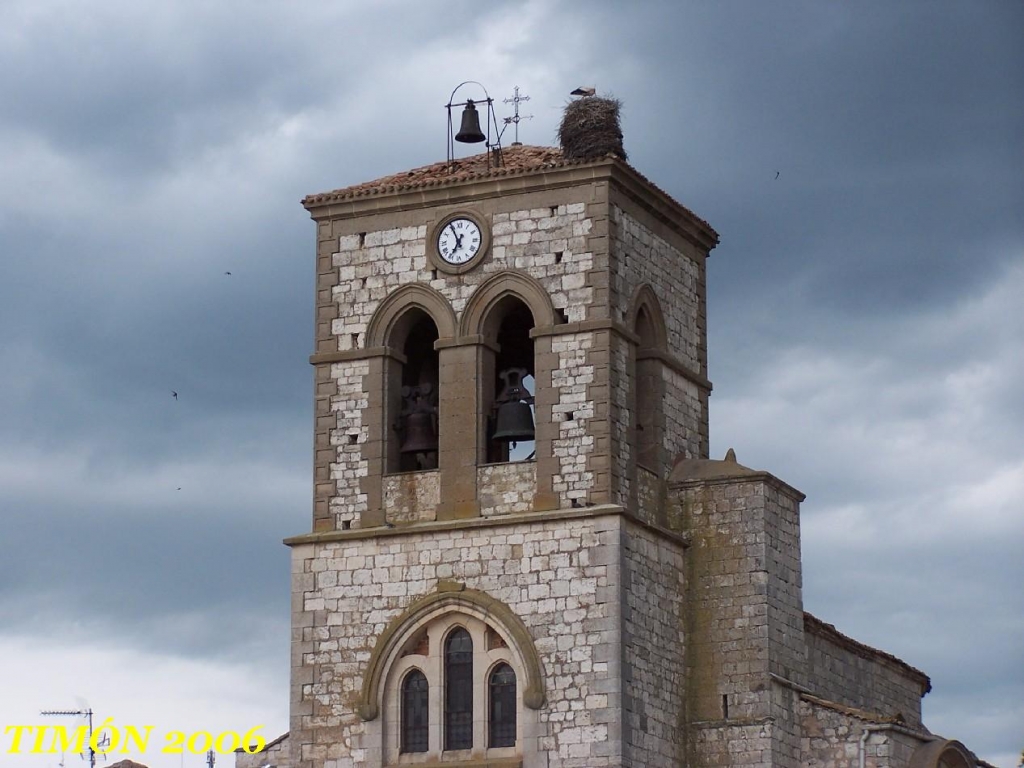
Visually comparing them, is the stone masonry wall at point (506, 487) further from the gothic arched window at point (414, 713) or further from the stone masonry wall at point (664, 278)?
the stone masonry wall at point (664, 278)

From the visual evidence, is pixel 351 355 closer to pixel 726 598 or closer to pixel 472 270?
pixel 472 270

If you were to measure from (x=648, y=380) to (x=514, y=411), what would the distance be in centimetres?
209

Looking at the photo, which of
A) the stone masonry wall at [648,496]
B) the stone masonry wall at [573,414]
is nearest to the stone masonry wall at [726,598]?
the stone masonry wall at [648,496]

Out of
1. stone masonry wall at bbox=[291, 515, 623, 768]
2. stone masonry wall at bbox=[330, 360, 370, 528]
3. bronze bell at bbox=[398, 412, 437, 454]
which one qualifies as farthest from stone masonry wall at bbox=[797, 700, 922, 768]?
stone masonry wall at bbox=[330, 360, 370, 528]

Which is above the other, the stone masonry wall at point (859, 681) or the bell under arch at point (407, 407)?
the bell under arch at point (407, 407)

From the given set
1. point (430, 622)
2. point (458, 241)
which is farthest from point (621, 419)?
point (430, 622)

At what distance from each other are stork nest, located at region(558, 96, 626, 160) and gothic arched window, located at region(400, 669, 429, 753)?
293 inches

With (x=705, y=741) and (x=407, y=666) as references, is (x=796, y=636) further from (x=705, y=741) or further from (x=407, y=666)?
(x=407, y=666)

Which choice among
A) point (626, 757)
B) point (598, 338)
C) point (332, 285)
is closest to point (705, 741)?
point (626, 757)

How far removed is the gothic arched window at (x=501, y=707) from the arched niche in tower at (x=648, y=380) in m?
3.61

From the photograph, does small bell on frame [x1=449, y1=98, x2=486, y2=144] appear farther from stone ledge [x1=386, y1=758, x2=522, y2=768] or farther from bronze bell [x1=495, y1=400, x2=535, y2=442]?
stone ledge [x1=386, y1=758, x2=522, y2=768]

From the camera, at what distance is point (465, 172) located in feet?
136

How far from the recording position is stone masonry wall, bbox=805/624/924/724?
137ft

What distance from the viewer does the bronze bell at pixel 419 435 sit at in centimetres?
4056
